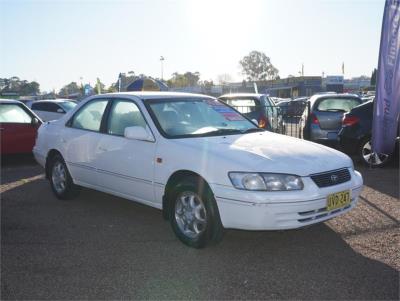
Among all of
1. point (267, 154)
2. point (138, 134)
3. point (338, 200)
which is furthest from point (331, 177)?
point (138, 134)

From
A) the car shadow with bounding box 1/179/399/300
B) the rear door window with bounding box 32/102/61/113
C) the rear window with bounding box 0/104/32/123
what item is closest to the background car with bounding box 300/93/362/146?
the car shadow with bounding box 1/179/399/300

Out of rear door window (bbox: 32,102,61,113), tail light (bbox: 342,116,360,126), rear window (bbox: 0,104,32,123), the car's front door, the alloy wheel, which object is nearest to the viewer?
the alloy wheel

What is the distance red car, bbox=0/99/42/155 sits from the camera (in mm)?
9133

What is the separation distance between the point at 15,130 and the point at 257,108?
209 inches

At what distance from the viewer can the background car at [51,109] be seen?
14984 mm

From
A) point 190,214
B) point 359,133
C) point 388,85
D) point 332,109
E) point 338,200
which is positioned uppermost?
point 388,85

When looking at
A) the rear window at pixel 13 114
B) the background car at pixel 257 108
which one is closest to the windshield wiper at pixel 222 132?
the background car at pixel 257 108

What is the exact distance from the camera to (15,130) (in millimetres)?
9227

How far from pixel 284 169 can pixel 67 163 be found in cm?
330

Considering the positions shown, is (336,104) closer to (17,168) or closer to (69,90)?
(17,168)

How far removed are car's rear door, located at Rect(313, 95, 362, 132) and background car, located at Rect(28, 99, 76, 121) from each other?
8.51 meters

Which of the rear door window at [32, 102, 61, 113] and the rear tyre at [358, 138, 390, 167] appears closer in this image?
the rear tyre at [358, 138, 390, 167]

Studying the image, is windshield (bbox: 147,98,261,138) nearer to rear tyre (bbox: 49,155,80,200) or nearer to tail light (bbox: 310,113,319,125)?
rear tyre (bbox: 49,155,80,200)

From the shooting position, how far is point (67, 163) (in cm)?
600
